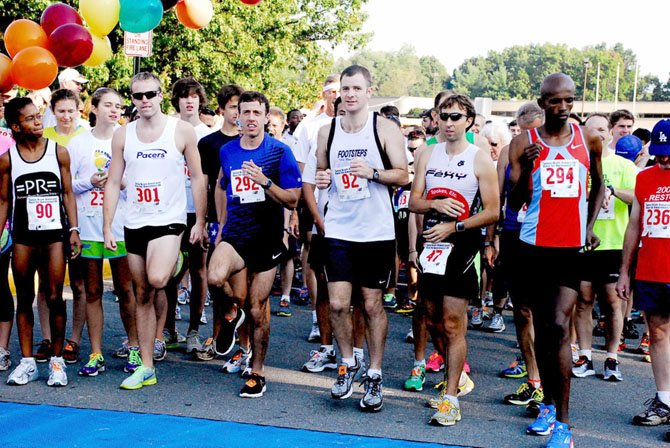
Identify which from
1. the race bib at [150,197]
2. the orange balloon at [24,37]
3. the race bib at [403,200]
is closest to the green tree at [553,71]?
the race bib at [403,200]

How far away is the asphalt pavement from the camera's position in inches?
226

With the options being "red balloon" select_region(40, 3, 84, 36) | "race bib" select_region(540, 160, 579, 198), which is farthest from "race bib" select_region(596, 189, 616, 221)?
"red balloon" select_region(40, 3, 84, 36)

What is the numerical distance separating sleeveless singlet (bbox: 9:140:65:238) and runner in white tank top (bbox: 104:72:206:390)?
408 mm

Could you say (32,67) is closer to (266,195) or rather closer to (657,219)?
(266,195)

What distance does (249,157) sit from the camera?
6770mm

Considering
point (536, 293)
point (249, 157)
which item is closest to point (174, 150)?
point (249, 157)

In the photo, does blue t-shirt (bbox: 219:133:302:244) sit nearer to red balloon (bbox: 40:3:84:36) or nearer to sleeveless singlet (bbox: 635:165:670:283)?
sleeveless singlet (bbox: 635:165:670:283)

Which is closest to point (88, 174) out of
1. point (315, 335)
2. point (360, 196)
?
point (360, 196)

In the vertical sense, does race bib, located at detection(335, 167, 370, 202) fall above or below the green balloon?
below

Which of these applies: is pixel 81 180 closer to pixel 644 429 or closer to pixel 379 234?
pixel 379 234

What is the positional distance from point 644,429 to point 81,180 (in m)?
4.68

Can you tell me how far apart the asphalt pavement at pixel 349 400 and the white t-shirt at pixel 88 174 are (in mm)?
1152

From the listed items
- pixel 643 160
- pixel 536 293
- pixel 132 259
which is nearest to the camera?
pixel 536 293

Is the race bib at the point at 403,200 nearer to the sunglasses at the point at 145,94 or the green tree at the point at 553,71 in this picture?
the sunglasses at the point at 145,94
